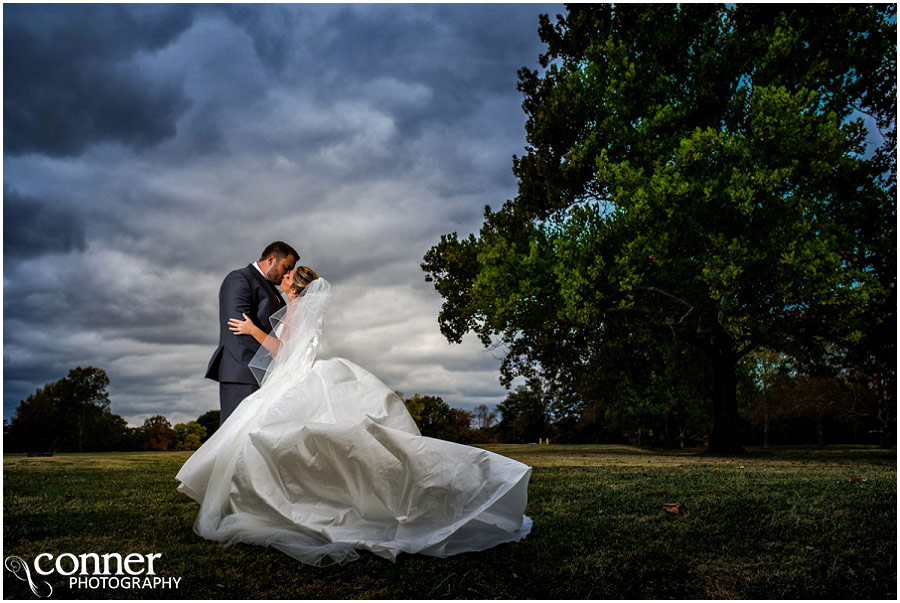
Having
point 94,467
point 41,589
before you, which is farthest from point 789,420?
point 41,589

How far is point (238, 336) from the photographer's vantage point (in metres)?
5.57

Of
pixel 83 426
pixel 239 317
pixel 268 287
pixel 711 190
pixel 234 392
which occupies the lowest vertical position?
pixel 83 426

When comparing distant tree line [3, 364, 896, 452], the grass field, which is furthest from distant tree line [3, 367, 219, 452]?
the grass field

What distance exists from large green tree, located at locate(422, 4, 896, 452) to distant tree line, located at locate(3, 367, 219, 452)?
11.4 metres

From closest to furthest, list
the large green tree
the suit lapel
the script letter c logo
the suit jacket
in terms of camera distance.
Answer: the script letter c logo
the suit jacket
the suit lapel
the large green tree

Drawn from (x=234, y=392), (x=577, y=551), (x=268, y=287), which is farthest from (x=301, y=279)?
(x=577, y=551)

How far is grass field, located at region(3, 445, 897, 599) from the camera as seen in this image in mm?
3736

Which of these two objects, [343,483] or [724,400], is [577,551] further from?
[724,400]

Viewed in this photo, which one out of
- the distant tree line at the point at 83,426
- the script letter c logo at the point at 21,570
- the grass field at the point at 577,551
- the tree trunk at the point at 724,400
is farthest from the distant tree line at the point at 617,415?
the script letter c logo at the point at 21,570

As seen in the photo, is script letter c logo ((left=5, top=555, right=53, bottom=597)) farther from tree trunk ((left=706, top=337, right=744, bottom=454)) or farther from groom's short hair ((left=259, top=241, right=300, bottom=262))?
tree trunk ((left=706, top=337, right=744, bottom=454))

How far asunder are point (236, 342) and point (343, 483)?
178 cm

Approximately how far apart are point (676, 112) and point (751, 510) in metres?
13.2

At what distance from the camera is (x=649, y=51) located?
17.6m
